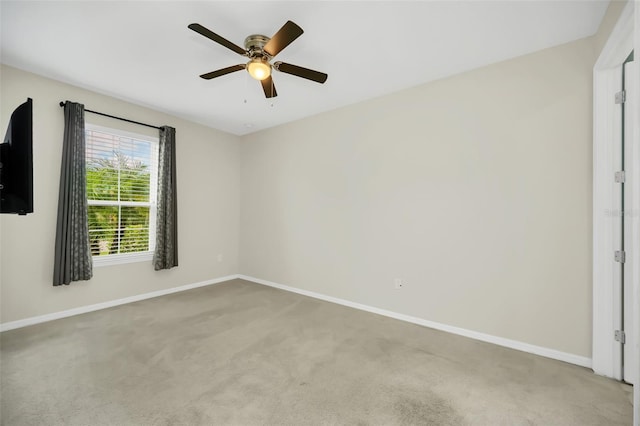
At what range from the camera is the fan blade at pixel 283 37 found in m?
1.75

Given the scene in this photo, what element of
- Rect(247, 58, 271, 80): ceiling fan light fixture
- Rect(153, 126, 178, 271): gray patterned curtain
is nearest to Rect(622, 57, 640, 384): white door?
Rect(247, 58, 271, 80): ceiling fan light fixture

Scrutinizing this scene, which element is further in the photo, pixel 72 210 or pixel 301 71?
pixel 72 210

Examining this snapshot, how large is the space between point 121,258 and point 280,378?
116 inches

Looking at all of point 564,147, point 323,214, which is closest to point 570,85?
point 564,147

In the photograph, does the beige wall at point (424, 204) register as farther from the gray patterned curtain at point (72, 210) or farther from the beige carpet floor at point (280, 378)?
the beige carpet floor at point (280, 378)

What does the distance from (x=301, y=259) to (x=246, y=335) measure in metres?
1.61

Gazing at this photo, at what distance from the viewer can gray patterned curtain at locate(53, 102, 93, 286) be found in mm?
3061

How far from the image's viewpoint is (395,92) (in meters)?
3.31

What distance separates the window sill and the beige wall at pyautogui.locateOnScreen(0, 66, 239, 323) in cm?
7

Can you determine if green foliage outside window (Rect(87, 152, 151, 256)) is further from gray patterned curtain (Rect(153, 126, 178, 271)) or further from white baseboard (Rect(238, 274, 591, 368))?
white baseboard (Rect(238, 274, 591, 368))

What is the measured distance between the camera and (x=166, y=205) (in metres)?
3.98

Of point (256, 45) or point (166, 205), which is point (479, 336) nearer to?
point (256, 45)

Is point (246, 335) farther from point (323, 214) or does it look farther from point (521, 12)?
point (521, 12)

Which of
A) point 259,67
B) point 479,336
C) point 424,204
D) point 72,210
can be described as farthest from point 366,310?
point 72,210
